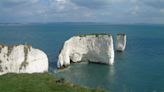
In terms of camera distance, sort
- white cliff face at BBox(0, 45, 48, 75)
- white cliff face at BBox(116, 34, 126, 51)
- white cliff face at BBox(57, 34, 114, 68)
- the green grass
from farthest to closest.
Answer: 1. white cliff face at BBox(116, 34, 126, 51)
2. white cliff face at BBox(57, 34, 114, 68)
3. white cliff face at BBox(0, 45, 48, 75)
4. the green grass

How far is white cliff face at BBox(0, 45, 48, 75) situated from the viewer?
38.5 m

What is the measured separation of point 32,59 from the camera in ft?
133

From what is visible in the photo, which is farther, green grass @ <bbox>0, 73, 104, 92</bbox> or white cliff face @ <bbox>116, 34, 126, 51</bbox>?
white cliff face @ <bbox>116, 34, 126, 51</bbox>

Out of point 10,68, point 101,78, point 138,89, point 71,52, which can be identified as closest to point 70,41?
point 71,52

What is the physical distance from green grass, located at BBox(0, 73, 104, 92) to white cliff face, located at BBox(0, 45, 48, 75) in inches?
545

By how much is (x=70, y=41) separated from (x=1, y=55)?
19998mm

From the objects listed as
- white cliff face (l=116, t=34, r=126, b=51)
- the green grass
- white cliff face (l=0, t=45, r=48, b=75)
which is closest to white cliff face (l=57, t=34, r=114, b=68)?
white cliff face (l=0, t=45, r=48, b=75)

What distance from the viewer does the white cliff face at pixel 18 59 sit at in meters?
38.5

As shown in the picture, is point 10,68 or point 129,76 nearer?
point 10,68

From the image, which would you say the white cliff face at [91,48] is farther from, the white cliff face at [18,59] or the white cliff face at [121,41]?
the white cliff face at [121,41]

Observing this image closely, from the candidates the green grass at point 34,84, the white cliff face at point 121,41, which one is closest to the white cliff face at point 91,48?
the white cliff face at point 121,41

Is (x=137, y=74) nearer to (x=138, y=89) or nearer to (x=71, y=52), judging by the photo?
(x=138, y=89)

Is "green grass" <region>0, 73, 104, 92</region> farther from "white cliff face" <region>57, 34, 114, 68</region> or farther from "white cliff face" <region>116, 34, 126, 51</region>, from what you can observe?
"white cliff face" <region>116, 34, 126, 51</region>

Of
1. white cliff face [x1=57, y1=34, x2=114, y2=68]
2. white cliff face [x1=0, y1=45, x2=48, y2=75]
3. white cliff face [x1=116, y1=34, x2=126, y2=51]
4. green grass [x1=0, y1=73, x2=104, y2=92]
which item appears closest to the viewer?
green grass [x1=0, y1=73, x2=104, y2=92]
